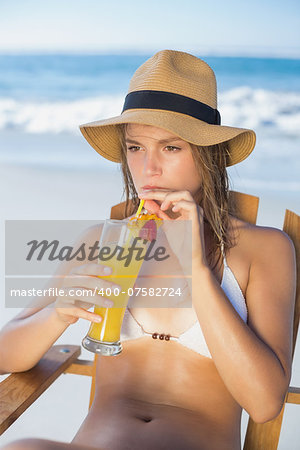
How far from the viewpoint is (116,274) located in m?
1.39

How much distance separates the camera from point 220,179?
1.80 metres

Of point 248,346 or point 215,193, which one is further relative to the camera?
point 215,193

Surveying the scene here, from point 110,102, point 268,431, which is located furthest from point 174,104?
point 110,102

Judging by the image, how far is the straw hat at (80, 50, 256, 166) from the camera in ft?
5.24

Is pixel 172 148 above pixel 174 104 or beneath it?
beneath

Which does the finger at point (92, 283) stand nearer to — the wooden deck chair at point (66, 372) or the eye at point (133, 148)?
the wooden deck chair at point (66, 372)

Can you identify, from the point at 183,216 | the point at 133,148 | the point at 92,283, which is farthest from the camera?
the point at 133,148

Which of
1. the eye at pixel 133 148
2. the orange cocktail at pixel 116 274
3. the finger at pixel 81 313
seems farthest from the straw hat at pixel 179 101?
the finger at pixel 81 313

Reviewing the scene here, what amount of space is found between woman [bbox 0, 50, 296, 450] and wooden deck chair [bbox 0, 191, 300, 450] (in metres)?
0.06

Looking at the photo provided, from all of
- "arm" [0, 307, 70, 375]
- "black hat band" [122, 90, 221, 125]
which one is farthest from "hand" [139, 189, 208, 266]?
"arm" [0, 307, 70, 375]

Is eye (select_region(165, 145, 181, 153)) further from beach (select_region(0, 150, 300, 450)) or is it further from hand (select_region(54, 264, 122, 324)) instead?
beach (select_region(0, 150, 300, 450))

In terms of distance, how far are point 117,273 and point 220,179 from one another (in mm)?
598

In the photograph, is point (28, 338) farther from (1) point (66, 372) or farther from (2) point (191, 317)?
(2) point (191, 317)

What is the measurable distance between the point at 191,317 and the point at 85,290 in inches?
17.1
